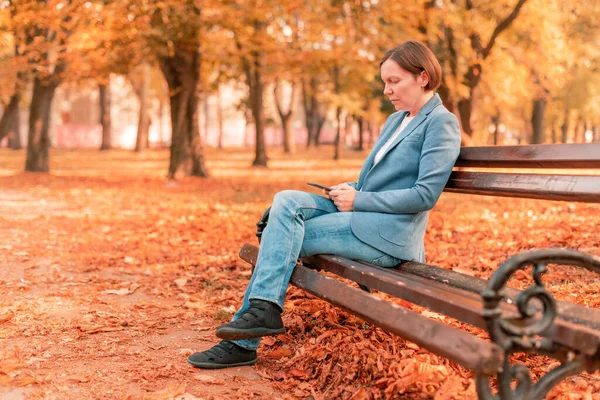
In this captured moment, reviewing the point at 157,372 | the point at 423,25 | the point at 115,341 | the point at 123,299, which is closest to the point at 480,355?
the point at 157,372

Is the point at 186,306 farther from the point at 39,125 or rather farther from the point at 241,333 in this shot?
the point at 39,125

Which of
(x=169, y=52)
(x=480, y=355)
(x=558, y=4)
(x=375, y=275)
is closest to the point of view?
(x=480, y=355)

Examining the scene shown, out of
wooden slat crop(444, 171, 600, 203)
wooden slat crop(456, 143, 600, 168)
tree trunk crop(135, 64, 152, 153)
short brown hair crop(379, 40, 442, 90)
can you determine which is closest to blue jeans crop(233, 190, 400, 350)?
wooden slat crop(444, 171, 600, 203)

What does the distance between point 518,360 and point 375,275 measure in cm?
112

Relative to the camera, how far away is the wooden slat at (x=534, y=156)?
320cm

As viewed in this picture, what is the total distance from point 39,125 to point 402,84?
16884mm

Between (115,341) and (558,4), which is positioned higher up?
(558,4)

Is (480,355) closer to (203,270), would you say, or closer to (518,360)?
(518,360)

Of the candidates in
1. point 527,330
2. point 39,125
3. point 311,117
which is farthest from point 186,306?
point 311,117

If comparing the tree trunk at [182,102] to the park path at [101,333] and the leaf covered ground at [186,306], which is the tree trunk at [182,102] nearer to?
the leaf covered ground at [186,306]

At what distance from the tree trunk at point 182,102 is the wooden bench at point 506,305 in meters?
13.8

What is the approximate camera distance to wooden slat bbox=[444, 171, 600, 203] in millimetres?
3146

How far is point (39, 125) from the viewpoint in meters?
18.9

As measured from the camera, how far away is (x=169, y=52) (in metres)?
15.5
